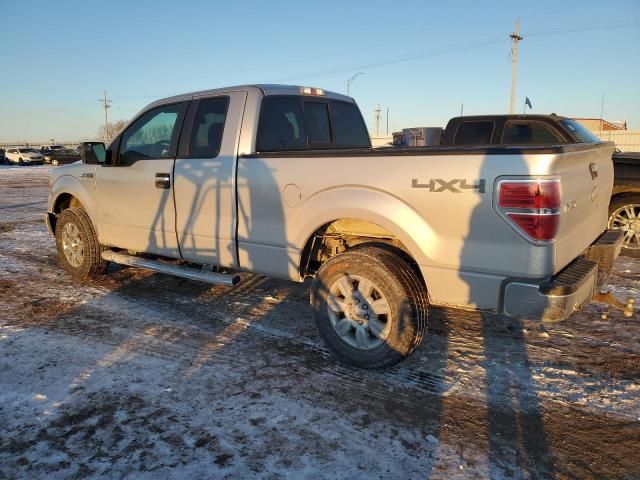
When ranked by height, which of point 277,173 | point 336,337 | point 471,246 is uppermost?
point 277,173

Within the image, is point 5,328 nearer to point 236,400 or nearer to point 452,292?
point 236,400

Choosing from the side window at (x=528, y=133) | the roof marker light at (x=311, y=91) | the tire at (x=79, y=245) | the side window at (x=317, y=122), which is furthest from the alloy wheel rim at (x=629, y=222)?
the tire at (x=79, y=245)

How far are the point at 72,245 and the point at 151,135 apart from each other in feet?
6.35

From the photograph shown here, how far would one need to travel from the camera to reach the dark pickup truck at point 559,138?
6.58 meters

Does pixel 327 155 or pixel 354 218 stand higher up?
pixel 327 155

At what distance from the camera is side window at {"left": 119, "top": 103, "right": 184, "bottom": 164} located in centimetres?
482

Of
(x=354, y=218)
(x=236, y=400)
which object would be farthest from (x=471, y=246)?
(x=236, y=400)

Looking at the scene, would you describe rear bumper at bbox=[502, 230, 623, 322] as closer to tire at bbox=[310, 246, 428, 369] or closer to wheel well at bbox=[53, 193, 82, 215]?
tire at bbox=[310, 246, 428, 369]

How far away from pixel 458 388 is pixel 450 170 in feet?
4.86

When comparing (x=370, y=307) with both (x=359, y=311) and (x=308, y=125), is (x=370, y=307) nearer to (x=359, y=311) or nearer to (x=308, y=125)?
(x=359, y=311)

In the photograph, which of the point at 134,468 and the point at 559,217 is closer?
the point at 134,468

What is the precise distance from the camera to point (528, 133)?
7.19m

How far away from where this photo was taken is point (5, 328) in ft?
14.4

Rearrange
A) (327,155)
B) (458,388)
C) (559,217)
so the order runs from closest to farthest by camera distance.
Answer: (559,217) → (458,388) → (327,155)
